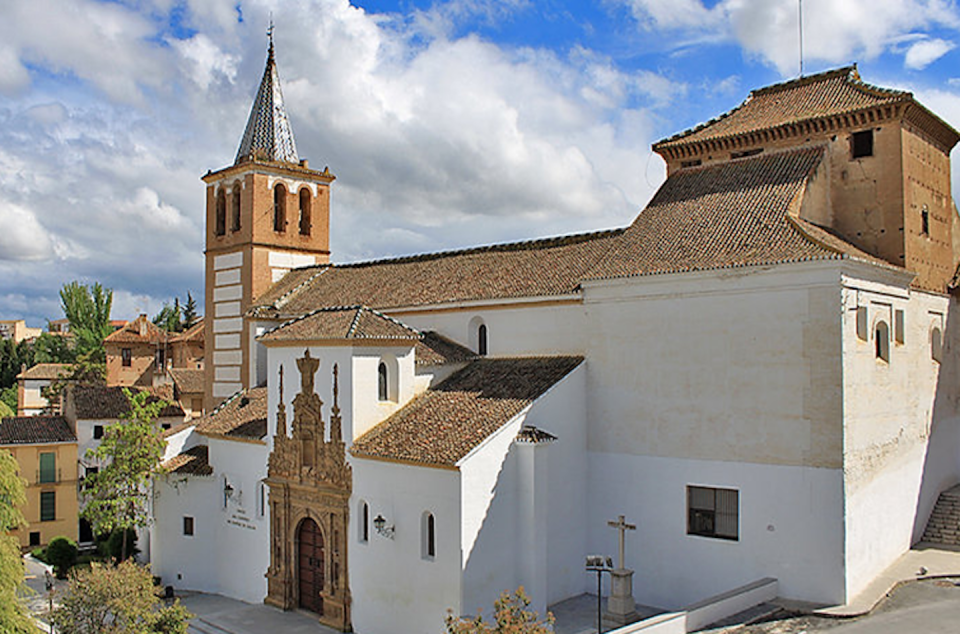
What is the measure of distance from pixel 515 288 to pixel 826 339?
7702mm

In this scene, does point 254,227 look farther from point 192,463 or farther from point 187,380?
point 187,380

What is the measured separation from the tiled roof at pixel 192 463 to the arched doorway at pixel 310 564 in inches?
174

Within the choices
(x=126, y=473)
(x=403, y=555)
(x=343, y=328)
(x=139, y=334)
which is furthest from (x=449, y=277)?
(x=139, y=334)

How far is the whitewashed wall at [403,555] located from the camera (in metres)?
15.8

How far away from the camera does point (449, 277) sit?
75.6ft

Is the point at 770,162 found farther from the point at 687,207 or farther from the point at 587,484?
the point at 587,484

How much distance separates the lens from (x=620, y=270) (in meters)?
18.4

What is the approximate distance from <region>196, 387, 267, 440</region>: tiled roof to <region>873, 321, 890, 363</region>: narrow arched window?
14874mm

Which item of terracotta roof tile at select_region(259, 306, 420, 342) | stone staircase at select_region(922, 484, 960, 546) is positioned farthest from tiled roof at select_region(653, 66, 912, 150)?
stone staircase at select_region(922, 484, 960, 546)

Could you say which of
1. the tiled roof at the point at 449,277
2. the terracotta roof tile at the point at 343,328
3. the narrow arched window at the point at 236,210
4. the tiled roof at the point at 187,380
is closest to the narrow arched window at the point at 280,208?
the narrow arched window at the point at 236,210

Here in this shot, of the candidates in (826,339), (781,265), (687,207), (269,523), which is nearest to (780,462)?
(826,339)

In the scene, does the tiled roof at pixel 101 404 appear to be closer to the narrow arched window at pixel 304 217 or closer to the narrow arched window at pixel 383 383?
the narrow arched window at pixel 304 217

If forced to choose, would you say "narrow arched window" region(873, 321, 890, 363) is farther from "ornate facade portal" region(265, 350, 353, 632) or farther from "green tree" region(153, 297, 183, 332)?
"green tree" region(153, 297, 183, 332)

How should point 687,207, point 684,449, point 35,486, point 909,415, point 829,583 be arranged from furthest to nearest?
point 35,486, point 687,207, point 909,415, point 684,449, point 829,583
